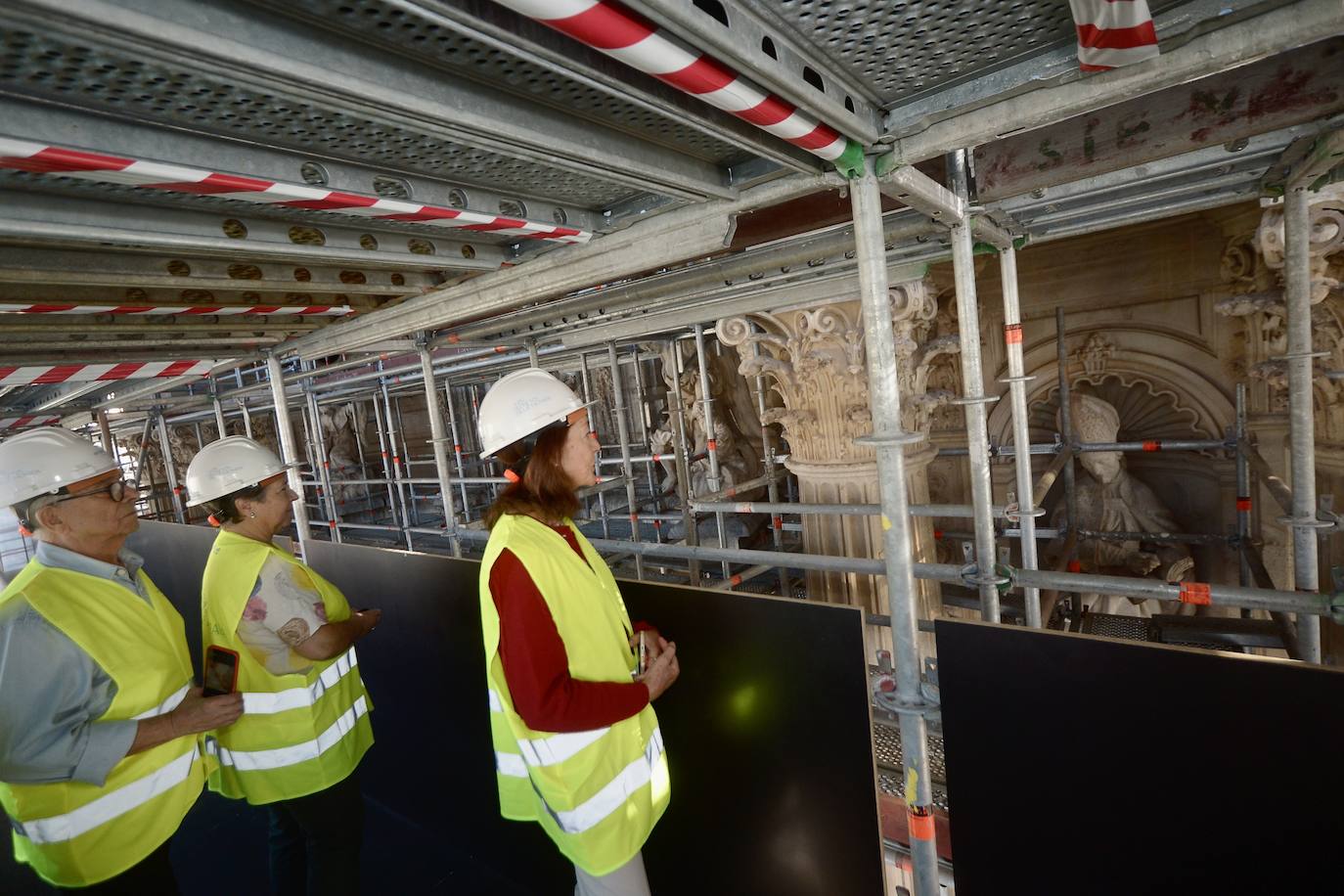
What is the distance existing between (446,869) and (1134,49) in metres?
4.09

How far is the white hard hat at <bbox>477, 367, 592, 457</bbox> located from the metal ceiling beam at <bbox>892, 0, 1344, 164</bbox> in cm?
113

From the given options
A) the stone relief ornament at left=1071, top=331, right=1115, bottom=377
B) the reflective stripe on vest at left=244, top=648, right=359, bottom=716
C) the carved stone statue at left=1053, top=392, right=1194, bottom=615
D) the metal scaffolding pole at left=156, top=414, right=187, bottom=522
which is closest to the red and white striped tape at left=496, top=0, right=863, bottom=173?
the reflective stripe on vest at left=244, top=648, right=359, bottom=716

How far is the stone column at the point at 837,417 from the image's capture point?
4203 mm

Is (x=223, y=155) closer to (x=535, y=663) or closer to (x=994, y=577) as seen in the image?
(x=535, y=663)

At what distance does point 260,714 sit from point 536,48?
7.72ft

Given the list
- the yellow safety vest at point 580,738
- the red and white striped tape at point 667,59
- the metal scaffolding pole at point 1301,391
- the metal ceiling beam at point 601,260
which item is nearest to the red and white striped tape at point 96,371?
the metal ceiling beam at point 601,260

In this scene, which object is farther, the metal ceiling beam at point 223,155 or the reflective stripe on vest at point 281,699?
the reflective stripe on vest at point 281,699

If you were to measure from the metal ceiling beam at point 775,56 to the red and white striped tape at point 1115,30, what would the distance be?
16.5 inches

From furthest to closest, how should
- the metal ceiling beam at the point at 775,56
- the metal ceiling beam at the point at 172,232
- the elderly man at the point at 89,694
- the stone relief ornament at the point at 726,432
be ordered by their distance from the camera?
the stone relief ornament at the point at 726,432
the elderly man at the point at 89,694
the metal ceiling beam at the point at 172,232
the metal ceiling beam at the point at 775,56

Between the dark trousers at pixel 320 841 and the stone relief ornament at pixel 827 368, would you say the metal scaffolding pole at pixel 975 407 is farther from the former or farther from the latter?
Answer: the dark trousers at pixel 320 841

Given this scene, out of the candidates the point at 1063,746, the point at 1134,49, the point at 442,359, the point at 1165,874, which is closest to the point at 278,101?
the point at 1134,49

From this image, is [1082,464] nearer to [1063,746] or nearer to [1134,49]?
[1063,746]

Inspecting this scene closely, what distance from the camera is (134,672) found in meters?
1.83

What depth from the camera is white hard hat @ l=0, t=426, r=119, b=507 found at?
199 centimetres
